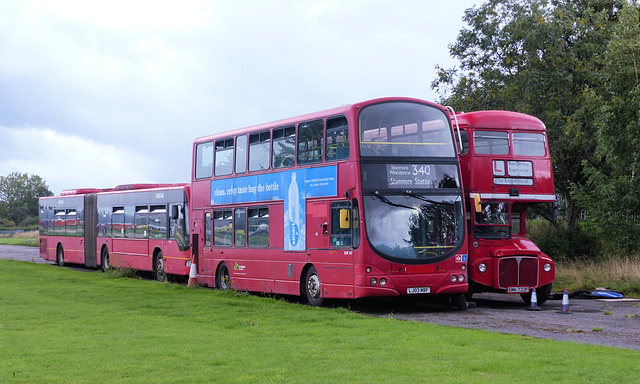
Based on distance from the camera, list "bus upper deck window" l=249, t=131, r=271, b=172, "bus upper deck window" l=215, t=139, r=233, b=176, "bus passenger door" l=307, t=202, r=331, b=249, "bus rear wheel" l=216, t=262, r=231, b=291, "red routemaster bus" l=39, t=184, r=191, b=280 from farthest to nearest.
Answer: "red routemaster bus" l=39, t=184, r=191, b=280
"bus rear wheel" l=216, t=262, r=231, b=291
"bus upper deck window" l=215, t=139, r=233, b=176
"bus upper deck window" l=249, t=131, r=271, b=172
"bus passenger door" l=307, t=202, r=331, b=249

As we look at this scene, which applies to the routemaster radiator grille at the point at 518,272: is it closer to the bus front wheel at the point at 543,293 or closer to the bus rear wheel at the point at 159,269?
the bus front wheel at the point at 543,293

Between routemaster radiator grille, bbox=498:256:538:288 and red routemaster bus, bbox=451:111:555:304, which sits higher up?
red routemaster bus, bbox=451:111:555:304

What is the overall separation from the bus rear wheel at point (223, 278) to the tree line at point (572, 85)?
11.4 m

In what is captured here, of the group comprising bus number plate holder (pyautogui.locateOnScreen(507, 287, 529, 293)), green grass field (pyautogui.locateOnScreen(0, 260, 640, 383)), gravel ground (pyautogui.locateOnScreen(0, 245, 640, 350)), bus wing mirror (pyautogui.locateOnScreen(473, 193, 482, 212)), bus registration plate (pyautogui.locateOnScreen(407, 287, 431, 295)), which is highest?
bus wing mirror (pyautogui.locateOnScreen(473, 193, 482, 212))

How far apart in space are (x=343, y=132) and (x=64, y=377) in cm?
952

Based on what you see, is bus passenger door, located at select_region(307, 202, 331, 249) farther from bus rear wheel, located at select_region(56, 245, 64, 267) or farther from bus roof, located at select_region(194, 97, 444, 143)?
bus rear wheel, located at select_region(56, 245, 64, 267)

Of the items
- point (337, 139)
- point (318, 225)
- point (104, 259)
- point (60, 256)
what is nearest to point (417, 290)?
point (318, 225)

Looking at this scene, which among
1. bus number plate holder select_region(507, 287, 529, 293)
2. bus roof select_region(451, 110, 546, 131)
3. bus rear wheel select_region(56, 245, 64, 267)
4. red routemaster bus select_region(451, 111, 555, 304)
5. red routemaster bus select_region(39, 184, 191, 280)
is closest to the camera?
bus number plate holder select_region(507, 287, 529, 293)

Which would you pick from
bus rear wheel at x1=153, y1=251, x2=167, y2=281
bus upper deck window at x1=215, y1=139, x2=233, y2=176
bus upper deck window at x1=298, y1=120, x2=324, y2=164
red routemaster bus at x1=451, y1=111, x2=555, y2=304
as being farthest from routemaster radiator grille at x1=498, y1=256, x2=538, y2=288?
bus rear wheel at x1=153, y1=251, x2=167, y2=281

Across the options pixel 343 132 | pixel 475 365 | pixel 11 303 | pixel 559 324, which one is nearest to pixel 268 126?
pixel 343 132

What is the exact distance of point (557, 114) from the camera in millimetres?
30734

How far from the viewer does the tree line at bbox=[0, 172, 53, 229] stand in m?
145

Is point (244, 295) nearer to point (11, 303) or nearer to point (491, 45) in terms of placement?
point (11, 303)

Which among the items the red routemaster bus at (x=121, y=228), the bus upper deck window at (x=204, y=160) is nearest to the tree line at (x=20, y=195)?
the red routemaster bus at (x=121, y=228)
